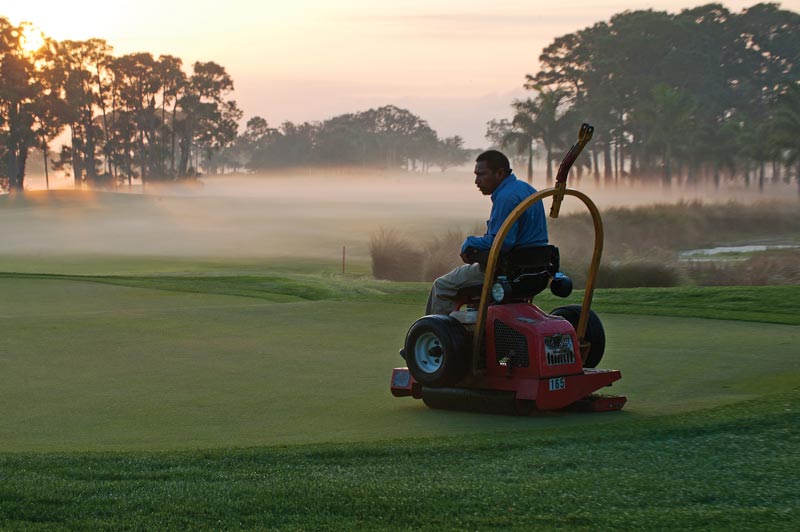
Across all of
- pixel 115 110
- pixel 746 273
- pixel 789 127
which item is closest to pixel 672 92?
pixel 789 127

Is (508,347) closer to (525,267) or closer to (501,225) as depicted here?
(525,267)

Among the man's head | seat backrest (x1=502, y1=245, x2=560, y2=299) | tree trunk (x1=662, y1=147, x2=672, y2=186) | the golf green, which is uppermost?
tree trunk (x1=662, y1=147, x2=672, y2=186)

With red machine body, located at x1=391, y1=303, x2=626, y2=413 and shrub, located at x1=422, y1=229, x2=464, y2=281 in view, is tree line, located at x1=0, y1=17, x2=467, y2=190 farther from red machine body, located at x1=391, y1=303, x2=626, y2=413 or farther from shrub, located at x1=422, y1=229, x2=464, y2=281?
red machine body, located at x1=391, y1=303, x2=626, y2=413

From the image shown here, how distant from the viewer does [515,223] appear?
863 cm

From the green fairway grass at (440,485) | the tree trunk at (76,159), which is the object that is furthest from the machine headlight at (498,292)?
the tree trunk at (76,159)

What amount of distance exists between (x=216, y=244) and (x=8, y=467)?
49.7 metres

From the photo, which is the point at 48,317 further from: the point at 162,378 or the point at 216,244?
the point at 216,244

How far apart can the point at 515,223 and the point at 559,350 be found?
3.34ft

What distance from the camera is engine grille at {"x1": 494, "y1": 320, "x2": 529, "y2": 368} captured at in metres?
8.48

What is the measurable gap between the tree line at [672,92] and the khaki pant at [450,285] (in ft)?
310

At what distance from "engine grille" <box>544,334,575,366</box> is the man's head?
1275 millimetres

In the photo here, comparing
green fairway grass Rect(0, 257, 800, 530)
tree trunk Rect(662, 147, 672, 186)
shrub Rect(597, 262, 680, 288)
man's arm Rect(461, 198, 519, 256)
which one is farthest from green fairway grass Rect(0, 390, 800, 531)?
tree trunk Rect(662, 147, 672, 186)

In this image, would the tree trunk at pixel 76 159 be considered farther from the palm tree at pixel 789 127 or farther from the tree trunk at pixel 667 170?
the palm tree at pixel 789 127

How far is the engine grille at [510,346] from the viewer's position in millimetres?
8484
